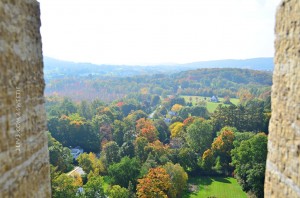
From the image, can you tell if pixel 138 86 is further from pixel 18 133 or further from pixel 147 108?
pixel 18 133

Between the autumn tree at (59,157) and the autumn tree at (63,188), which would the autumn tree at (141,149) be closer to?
the autumn tree at (59,157)

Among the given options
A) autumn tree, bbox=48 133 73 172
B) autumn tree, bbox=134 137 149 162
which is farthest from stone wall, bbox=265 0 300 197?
autumn tree, bbox=48 133 73 172

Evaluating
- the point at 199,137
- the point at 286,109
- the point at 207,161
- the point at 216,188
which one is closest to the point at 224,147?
the point at 207,161

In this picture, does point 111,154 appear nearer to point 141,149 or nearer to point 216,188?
point 141,149

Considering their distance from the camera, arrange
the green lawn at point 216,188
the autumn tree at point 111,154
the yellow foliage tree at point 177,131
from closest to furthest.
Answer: the green lawn at point 216,188, the autumn tree at point 111,154, the yellow foliage tree at point 177,131

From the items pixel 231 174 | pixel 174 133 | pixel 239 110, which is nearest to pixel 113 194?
pixel 231 174

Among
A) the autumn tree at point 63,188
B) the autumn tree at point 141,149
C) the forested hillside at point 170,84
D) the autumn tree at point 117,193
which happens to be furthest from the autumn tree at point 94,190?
the forested hillside at point 170,84

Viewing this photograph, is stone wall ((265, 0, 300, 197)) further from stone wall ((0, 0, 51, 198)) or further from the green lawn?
the green lawn

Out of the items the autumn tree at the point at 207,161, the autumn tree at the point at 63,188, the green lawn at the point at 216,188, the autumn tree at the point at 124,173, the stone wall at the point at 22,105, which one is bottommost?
the green lawn at the point at 216,188
